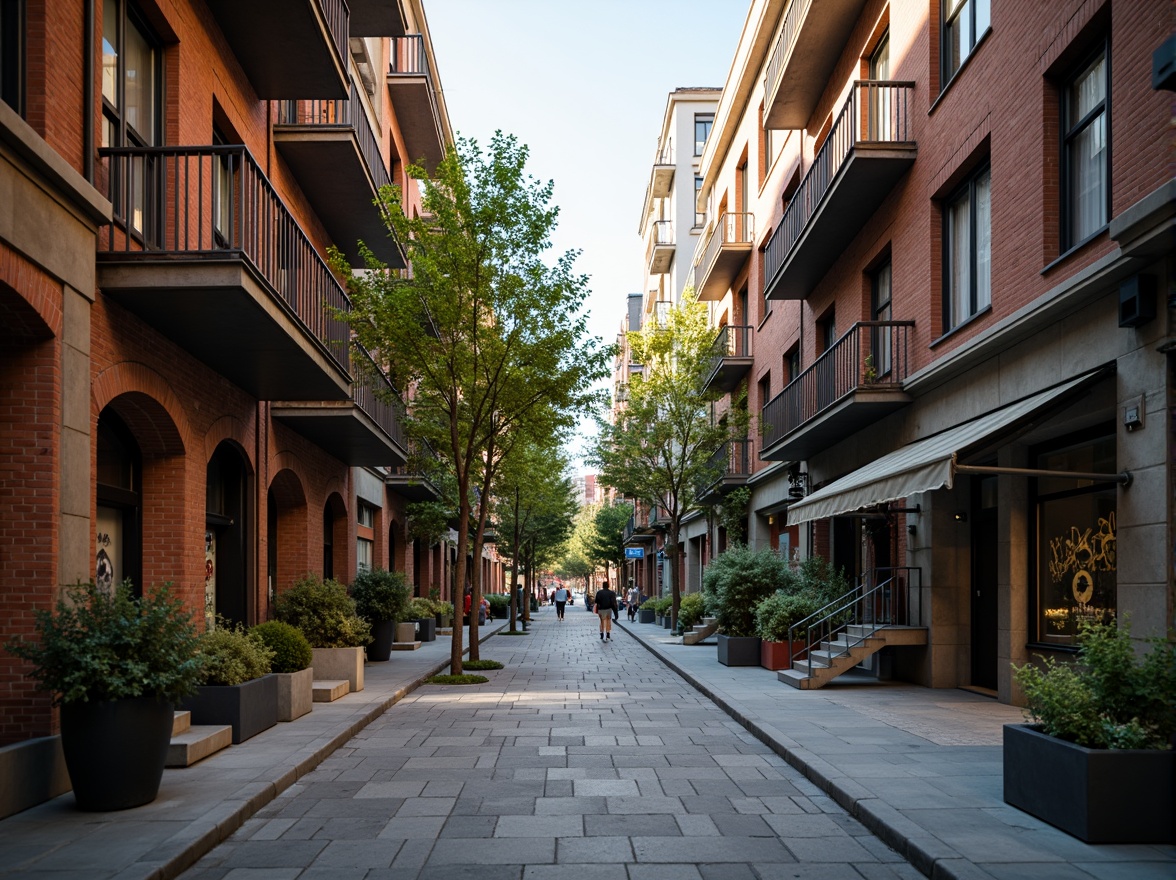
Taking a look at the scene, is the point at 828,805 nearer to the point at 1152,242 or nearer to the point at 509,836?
the point at 509,836

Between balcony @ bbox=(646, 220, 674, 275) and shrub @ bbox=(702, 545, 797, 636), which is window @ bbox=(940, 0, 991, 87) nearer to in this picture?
shrub @ bbox=(702, 545, 797, 636)

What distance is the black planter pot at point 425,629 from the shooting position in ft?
91.5

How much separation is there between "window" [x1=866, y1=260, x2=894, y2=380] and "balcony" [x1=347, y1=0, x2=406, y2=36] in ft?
32.3

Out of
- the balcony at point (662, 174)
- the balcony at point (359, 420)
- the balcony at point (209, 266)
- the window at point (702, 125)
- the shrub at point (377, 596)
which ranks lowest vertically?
the shrub at point (377, 596)

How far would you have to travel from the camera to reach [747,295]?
31.1 metres

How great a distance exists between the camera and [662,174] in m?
52.4

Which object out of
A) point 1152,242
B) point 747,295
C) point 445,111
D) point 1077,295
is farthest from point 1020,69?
point 445,111

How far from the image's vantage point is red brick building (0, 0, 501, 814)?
27.2 feet

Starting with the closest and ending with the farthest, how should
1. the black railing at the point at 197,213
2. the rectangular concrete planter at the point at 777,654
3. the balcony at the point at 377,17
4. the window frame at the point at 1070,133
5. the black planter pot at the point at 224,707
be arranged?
the black railing at the point at 197,213 → the black planter pot at the point at 224,707 → the window frame at the point at 1070,133 → the rectangular concrete planter at the point at 777,654 → the balcony at the point at 377,17

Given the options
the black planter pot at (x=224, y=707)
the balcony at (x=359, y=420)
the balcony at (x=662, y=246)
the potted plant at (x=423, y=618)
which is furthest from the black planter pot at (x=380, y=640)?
the balcony at (x=662, y=246)

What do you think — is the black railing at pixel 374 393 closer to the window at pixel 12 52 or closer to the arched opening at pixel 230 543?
the arched opening at pixel 230 543

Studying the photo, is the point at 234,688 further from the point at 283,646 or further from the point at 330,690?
the point at 330,690

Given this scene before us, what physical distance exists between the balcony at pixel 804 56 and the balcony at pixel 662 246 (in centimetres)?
2761

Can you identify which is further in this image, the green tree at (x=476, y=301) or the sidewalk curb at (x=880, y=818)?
the green tree at (x=476, y=301)
